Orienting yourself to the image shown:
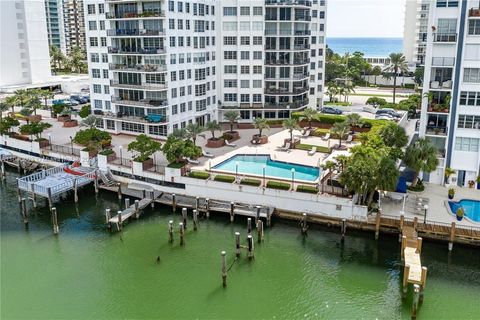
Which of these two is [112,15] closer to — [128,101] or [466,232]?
[128,101]

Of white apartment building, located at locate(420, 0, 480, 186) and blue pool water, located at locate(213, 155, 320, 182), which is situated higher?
white apartment building, located at locate(420, 0, 480, 186)

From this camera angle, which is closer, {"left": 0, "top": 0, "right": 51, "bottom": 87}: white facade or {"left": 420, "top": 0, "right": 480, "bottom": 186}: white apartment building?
{"left": 420, "top": 0, "right": 480, "bottom": 186}: white apartment building

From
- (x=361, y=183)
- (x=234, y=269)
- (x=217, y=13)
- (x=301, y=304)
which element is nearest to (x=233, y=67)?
(x=217, y=13)

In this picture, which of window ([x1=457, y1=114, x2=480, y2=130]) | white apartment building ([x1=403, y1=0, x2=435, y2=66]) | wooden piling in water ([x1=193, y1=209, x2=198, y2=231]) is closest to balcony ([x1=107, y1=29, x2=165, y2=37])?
→ wooden piling in water ([x1=193, y1=209, x2=198, y2=231])

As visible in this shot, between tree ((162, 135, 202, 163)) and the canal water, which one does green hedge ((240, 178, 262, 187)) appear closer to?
the canal water

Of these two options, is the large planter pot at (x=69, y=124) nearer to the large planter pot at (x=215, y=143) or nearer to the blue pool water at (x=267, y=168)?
the large planter pot at (x=215, y=143)

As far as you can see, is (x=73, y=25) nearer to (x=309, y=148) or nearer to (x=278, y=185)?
(x=309, y=148)

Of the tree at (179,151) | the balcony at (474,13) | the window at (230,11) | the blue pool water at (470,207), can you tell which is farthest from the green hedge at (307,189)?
the window at (230,11)
